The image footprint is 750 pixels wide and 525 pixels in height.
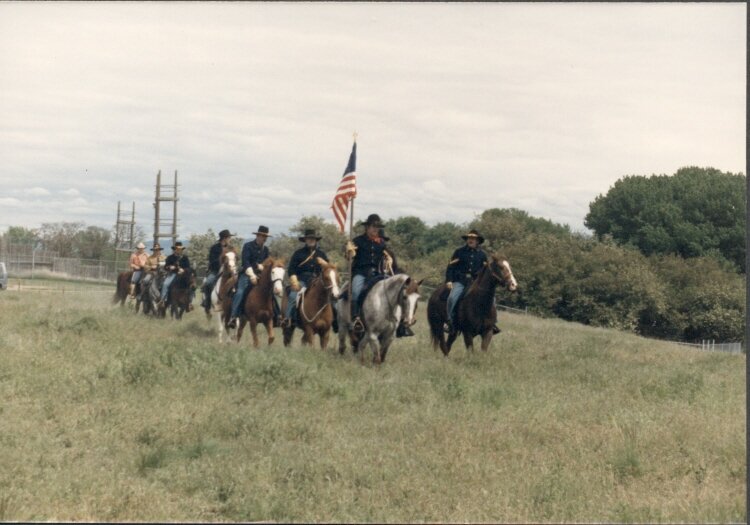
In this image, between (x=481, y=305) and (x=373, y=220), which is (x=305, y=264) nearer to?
(x=373, y=220)

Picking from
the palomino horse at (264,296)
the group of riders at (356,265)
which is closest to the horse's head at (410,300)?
the group of riders at (356,265)

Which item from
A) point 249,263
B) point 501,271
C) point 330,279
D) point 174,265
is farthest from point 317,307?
point 174,265

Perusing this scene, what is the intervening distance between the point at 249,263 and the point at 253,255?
9.2 inches

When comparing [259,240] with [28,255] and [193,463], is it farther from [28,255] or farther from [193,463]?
[28,255]

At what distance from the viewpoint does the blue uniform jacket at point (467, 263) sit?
1970 cm

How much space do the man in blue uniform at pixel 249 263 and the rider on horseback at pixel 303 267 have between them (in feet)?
5.00

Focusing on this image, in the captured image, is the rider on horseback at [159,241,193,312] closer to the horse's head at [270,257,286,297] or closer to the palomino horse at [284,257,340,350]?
the horse's head at [270,257,286,297]

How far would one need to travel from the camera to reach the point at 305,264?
1958cm

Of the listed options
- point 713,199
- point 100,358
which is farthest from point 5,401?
point 713,199

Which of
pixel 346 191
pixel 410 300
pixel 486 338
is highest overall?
pixel 346 191

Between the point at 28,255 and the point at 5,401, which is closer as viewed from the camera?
the point at 5,401

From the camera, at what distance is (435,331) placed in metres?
20.8

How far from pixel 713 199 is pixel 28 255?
183 ft

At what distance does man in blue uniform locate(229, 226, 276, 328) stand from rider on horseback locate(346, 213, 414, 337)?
12.4ft
